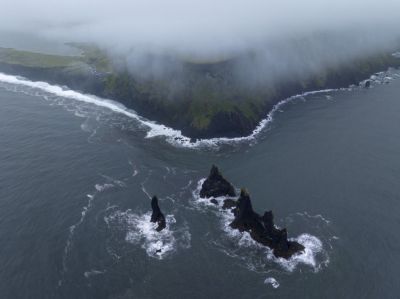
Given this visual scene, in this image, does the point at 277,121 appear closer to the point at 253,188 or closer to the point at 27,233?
the point at 253,188

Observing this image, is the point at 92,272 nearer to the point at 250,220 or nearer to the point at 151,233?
the point at 151,233

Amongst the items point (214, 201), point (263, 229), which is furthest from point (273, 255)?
point (214, 201)

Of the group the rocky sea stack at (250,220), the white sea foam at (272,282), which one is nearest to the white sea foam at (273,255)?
the rocky sea stack at (250,220)

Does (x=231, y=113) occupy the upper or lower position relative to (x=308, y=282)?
upper

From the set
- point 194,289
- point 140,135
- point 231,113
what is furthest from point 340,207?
point 140,135

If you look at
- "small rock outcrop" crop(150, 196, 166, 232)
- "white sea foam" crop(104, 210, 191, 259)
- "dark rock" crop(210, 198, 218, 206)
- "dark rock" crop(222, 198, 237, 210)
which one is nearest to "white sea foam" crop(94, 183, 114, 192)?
"white sea foam" crop(104, 210, 191, 259)

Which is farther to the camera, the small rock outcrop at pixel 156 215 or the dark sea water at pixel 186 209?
the small rock outcrop at pixel 156 215

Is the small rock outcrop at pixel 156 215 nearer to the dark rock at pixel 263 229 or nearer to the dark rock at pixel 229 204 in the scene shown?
the dark rock at pixel 263 229
